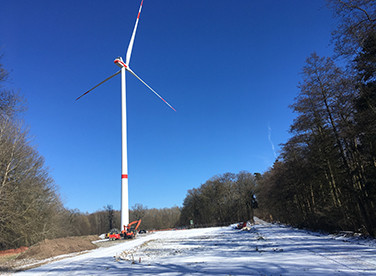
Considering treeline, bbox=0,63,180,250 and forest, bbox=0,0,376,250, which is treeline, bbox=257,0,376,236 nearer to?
forest, bbox=0,0,376,250

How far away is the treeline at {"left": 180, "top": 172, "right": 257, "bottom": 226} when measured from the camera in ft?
251

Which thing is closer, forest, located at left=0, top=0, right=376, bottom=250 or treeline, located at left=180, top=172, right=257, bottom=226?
forest, located at left=0, top=0, right=376, bottom=250

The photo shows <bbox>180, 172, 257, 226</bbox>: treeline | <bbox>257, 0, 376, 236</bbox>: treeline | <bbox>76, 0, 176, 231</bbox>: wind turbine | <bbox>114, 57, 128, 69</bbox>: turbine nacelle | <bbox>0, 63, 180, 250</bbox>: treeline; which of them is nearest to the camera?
<bbox>257, 0, 376, 236</bbox>: treeline

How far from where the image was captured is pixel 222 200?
80.2 metres

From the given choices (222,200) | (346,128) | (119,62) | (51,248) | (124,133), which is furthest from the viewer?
(222,200)

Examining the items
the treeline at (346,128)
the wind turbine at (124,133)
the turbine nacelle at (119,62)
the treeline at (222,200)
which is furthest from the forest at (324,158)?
the treeline at (222,200)

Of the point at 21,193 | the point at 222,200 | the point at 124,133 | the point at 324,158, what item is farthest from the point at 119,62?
the point at 222,200

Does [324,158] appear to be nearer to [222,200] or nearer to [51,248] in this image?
[51,248]

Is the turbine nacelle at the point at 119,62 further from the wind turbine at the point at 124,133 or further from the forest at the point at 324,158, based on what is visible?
the forest at the point at 324,158

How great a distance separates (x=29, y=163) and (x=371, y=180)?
3045 centimetres

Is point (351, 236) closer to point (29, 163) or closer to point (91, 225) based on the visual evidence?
point (29, 163)

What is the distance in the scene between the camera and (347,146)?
17109mm

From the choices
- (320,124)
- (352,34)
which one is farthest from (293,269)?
(320,124)

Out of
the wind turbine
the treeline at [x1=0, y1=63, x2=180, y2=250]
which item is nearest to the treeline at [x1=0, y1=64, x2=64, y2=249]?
the treeline at [x1=0, y1=63, x2=180, y2=250]
